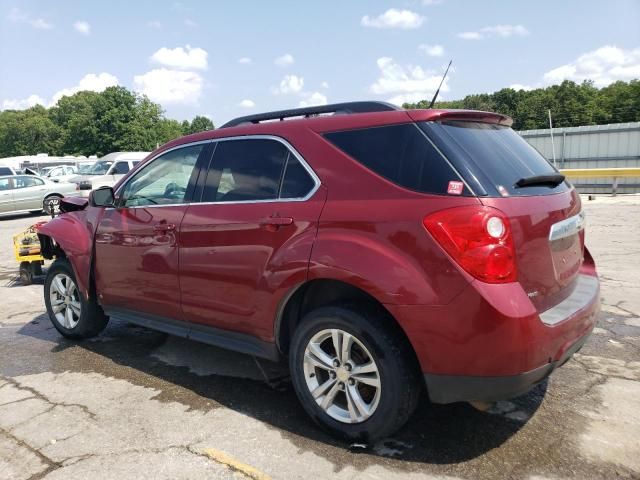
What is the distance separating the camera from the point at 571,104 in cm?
5862

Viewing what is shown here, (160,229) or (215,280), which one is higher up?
(160,229)

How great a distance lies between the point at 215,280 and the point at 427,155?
1.66m

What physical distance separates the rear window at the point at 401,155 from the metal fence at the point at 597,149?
1768cm

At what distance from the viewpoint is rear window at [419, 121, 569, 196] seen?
2699mm

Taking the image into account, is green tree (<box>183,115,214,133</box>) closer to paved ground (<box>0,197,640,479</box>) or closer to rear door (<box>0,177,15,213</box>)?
rear door (<box>0,177,15,213</box>)

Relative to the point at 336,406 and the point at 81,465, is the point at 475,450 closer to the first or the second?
the point at 336,406

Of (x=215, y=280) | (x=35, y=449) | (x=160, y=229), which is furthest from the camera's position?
Result: (x=160, y=229)

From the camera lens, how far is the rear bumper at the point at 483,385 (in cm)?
253

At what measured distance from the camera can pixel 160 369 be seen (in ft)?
14.0

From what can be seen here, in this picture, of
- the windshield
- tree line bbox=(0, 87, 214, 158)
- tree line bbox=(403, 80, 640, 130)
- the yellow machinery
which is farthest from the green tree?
the yellow machinery

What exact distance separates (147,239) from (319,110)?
1672mm

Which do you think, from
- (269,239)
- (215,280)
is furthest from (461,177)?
(215,280)

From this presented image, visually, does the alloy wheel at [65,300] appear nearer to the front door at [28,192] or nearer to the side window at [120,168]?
the front door at [28,192]

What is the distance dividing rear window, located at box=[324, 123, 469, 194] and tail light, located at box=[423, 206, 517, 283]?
189 mm
